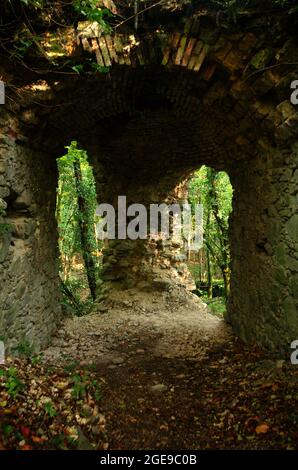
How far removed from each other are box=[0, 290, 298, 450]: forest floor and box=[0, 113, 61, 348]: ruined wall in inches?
17.6

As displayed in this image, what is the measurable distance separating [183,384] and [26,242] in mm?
2580

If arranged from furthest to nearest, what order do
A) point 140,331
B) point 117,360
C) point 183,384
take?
point 140,331 → point 117,360 → point 183,384

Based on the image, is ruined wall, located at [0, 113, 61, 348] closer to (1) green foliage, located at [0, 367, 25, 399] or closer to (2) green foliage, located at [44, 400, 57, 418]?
(1) green foliage, located at [0, 367, 25, 399]

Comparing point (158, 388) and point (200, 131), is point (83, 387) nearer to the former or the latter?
point (158, 388)

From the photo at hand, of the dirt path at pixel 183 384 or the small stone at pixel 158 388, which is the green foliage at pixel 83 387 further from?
the small stone at pixel 158 388

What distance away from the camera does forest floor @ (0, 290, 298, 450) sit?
2500 millimetres

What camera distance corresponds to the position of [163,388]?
3.65 metres

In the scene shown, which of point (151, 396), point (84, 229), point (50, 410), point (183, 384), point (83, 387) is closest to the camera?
point (50, 410)

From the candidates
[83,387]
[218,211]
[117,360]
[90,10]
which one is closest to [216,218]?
[218,211]

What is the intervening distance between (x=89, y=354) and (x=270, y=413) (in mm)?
2675

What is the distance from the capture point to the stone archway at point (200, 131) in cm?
358

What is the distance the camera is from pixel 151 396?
138 inches

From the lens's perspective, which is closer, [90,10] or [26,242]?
[90,10]
